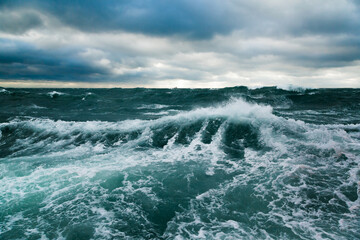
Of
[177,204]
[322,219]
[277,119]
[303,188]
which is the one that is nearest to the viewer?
[322,219]

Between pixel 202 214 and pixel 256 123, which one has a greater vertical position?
pixel 256 123

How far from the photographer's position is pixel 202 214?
4.57m

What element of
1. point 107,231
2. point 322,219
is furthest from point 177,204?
point 322,219

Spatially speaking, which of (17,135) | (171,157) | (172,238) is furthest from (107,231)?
(17,135)

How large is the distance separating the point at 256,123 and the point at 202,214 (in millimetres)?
7378

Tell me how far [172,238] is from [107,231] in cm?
127

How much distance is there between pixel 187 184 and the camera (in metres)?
5.89

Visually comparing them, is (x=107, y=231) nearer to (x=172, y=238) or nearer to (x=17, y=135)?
(x=172, y=238)

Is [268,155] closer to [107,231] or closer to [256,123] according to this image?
[256,123]

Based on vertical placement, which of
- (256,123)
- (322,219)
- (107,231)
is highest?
(256,123)

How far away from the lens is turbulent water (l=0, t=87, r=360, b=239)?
4.15 m

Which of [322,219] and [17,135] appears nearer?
[322,219]

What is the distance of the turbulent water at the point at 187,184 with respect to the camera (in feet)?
13.6

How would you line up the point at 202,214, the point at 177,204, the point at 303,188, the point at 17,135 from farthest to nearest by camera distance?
1. the point at 17,135
2. the point at 303,188
3. the point at 177,204
4. the point at 202,214
